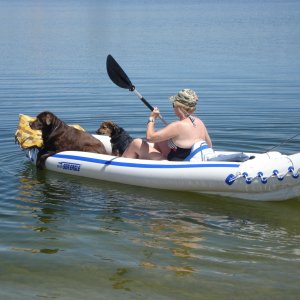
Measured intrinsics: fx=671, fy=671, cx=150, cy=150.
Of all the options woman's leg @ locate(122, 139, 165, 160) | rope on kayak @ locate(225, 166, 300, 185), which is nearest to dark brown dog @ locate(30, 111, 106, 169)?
woman's leg @ locate(122, 139, 165, 160)

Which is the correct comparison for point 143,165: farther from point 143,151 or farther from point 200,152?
point 200,152

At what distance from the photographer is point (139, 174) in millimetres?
8234

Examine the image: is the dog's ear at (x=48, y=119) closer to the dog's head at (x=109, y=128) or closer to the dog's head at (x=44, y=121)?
the dog's head at (x=44, y=121)

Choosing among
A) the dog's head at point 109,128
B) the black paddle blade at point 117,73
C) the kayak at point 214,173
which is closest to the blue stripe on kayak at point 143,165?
the kayak at point 214,173

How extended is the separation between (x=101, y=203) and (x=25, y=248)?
162cm

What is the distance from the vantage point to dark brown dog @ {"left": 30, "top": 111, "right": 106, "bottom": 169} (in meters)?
9.14

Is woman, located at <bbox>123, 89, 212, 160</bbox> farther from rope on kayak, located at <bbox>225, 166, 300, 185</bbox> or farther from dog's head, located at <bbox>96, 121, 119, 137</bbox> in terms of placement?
dog's head, located at <bbox>96, 121, 119, 137</bbox>

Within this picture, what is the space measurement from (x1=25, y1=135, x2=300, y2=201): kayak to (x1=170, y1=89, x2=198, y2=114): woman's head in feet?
2.15

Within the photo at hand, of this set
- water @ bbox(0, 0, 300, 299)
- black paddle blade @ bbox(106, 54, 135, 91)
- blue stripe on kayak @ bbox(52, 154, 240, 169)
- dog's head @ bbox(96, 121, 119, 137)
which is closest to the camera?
water @ bbox(0, 0, 300, 299)

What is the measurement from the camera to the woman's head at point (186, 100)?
25.9ft

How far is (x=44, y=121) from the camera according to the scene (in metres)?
9.12

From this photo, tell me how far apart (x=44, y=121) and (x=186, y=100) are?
2.22 m

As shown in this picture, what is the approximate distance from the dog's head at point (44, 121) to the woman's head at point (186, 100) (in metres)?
1.95

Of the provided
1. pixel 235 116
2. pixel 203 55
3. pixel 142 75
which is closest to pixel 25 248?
pixel 235 116
